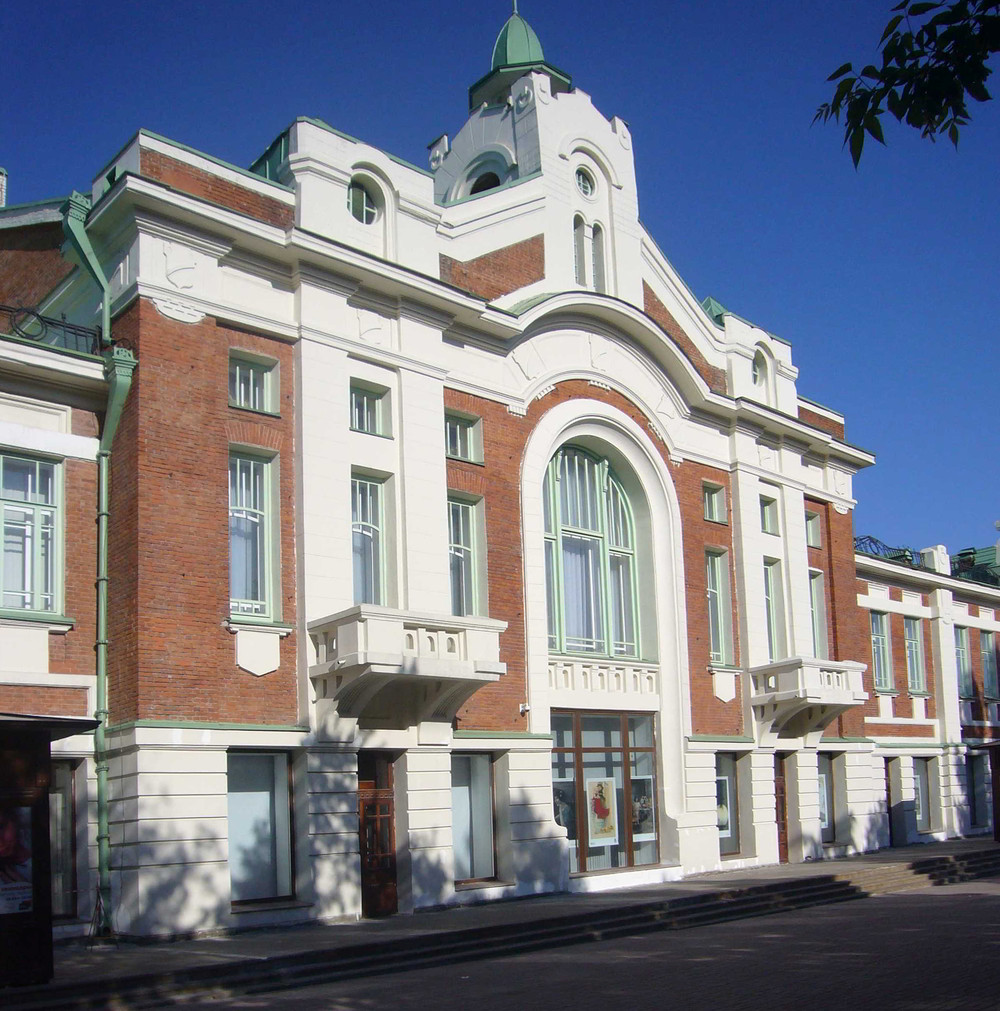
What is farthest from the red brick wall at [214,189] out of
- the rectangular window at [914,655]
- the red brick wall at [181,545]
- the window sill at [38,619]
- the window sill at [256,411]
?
the rectangular window at [914,655]

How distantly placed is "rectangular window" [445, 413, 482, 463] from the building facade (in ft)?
0.14

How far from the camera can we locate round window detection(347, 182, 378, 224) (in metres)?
20.8

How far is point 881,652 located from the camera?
3328cm

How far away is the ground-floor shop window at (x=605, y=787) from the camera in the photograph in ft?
75.2

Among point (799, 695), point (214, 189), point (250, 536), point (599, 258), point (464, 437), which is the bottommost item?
point (799, 695)

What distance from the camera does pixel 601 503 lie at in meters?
25.0

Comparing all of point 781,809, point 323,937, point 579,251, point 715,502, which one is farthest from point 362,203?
point 781,809

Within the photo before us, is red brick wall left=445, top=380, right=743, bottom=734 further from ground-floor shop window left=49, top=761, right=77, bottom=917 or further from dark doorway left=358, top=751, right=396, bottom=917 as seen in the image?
ground-floor shop window left=49, top=761, right=77, bottom=917

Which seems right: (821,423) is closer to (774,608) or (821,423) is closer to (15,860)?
(774,608)

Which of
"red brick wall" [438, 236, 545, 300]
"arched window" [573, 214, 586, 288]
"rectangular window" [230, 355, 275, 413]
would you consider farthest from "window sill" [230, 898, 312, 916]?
"arched window" [573, 214, 586, 288]

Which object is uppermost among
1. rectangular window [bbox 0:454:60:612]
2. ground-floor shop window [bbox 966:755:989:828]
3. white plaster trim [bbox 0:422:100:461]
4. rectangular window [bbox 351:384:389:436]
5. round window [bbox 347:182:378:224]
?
round window [bbox 347:182:378:224]

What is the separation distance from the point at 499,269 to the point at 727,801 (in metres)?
11.6

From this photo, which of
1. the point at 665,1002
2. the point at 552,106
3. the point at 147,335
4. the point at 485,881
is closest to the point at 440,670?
the point at 485,881

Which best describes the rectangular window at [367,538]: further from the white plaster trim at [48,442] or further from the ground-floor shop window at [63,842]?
the ground-floor shop window at [63,842]
